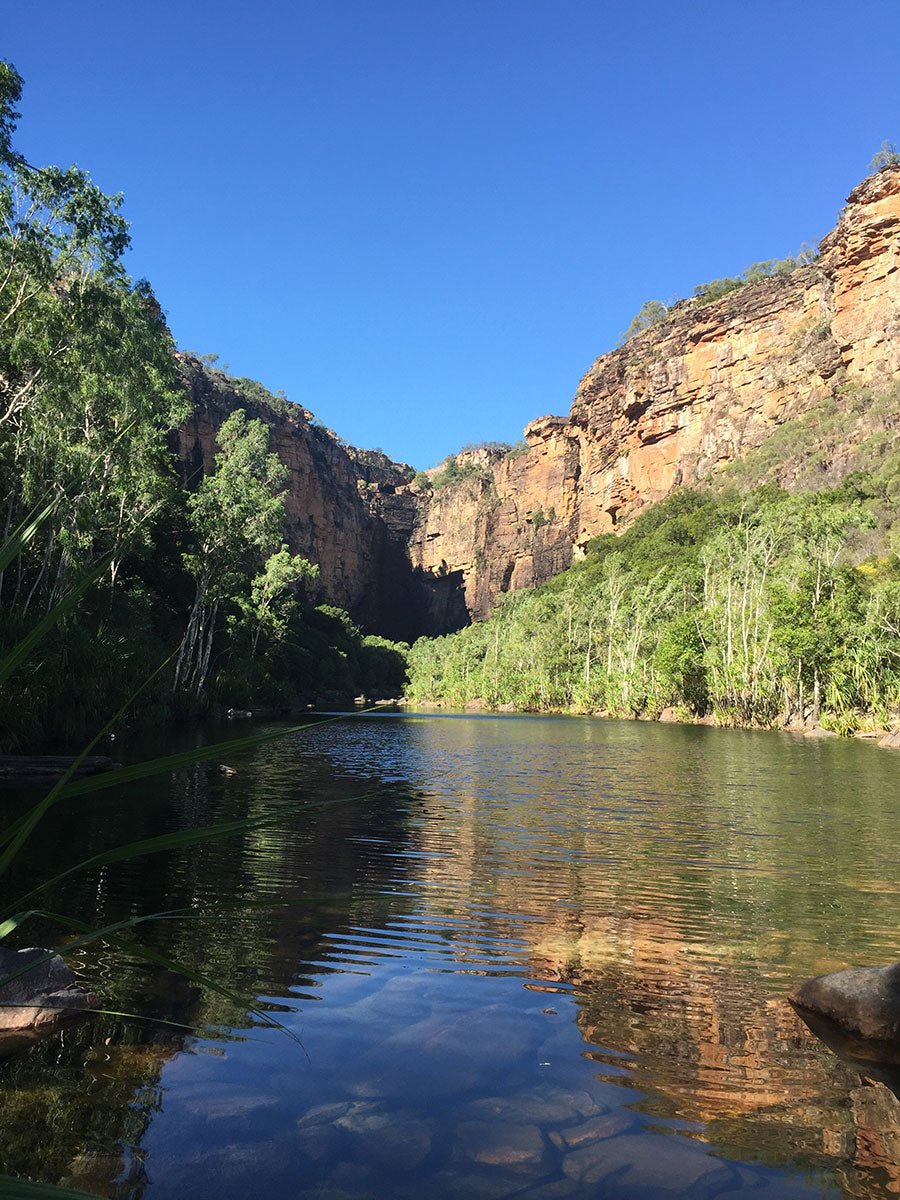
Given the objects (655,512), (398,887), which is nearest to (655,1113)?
(398,887)

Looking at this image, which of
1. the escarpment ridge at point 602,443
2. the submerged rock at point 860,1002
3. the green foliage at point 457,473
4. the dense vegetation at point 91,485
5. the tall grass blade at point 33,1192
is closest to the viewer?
the tall grass blade at point 33,1192

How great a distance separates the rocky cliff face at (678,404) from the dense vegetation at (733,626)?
51.1 ft

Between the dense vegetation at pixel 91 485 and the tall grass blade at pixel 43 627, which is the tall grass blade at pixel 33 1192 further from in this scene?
the dense vegetation at pixel 91 485

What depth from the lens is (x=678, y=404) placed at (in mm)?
107312

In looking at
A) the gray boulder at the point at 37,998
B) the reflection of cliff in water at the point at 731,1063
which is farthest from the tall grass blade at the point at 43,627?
the gray boulder at the point at 37,998

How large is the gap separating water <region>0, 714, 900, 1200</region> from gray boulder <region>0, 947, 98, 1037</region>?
190 millimetres

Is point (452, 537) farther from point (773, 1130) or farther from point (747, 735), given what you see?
point (773, 1130)

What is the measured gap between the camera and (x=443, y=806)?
567 inches

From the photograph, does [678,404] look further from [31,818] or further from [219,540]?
[31,818]

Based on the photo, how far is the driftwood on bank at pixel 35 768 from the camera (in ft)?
46.8

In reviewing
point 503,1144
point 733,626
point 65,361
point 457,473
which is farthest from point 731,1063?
point 457,473

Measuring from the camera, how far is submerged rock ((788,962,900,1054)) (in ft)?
15.1

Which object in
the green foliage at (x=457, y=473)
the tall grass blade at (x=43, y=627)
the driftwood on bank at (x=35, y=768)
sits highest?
the green foliage at (x=457, y=473)

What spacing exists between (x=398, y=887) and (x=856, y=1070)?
4722 millimetres
